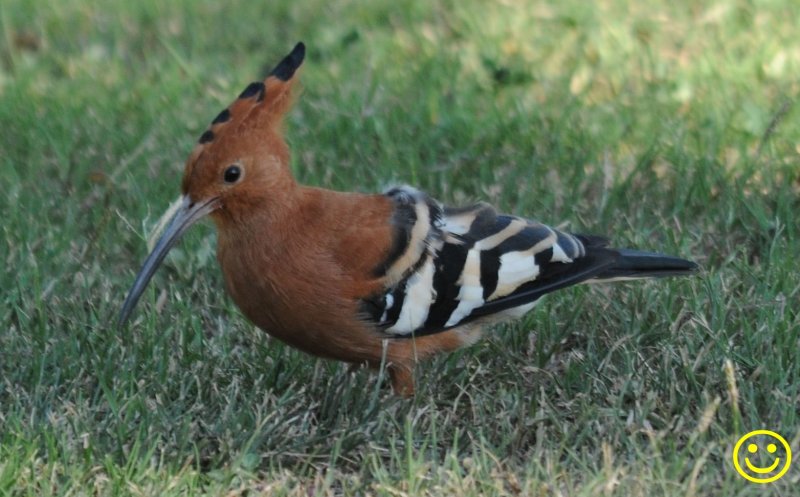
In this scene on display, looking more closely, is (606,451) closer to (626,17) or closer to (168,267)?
(168,267)

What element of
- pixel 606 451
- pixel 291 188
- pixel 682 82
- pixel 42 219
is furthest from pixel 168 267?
pixel 682 82

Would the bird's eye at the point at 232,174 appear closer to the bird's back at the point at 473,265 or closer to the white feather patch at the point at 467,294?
the bird's back at the point at 473,265

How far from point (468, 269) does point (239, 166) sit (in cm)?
65

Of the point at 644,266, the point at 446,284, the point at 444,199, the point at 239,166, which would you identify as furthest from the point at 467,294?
the point at 444,199

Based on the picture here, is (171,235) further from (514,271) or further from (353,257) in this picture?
(514,271)

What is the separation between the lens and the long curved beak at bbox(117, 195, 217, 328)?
3.52 meters

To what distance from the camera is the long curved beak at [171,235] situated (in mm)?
3518

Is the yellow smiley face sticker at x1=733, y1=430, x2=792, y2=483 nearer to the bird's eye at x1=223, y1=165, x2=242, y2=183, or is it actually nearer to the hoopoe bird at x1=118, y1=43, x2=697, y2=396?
the hoopoe bird at x1=118, y1=43, x2=697, y2=396

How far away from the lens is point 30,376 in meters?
3.62

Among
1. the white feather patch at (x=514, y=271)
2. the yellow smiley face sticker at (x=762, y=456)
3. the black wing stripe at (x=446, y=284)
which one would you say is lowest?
the yellow smiley face sticker at (x=762, y=456)

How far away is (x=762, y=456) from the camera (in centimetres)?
317

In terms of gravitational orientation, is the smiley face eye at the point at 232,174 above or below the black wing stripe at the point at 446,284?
above

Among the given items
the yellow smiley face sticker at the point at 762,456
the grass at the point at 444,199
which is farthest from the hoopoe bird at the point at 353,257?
the yellow smiley face sticker at the point at 762,456

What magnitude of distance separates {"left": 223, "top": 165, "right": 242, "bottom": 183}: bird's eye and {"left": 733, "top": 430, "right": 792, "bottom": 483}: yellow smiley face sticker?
133cm
